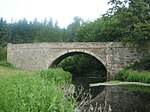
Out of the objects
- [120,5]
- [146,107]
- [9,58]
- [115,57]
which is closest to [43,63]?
[9,58]

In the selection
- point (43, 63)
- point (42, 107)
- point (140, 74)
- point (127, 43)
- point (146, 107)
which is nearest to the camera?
point (42, 107)

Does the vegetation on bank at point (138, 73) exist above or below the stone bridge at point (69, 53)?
below

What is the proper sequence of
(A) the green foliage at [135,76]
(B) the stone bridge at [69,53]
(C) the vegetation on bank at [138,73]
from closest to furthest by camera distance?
(A) the green foliage at [135,76]
(C) the vegetation on bank at [138,73]
(B) the stone bridge at [69,53]

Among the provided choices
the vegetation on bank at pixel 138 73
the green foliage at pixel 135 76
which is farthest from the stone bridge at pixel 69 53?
the green foliage at pixel 135 76

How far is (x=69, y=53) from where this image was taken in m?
35.8

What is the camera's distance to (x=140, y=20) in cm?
3089

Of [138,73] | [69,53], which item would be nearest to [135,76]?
Result: [138,73]

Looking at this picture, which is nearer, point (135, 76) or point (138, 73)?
point (135, 76)

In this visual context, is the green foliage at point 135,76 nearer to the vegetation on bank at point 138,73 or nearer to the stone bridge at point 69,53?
the vegetation on bank at point 138,73

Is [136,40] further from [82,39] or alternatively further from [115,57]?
[82,39]

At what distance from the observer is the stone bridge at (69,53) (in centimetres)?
3338

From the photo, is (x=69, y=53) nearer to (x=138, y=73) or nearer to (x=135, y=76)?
(x=138, y=73)

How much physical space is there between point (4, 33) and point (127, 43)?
35.7 metres

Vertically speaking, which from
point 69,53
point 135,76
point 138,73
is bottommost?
point 135,76
